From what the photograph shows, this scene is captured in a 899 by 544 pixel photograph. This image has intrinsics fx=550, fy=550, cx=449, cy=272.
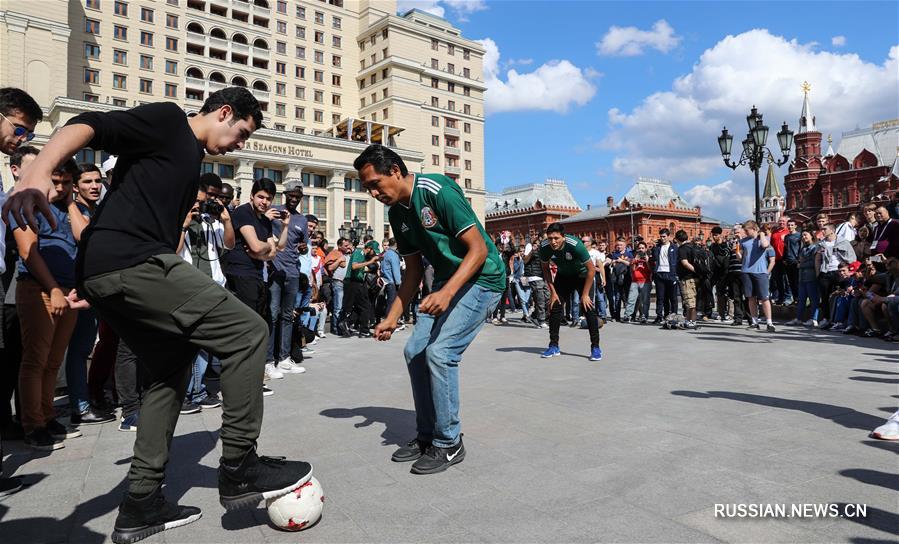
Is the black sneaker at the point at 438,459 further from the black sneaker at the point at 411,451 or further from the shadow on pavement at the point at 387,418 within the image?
the shadow on pavement at the point at 387,418

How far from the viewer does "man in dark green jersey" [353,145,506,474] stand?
136 inches

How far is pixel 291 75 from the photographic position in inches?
2685

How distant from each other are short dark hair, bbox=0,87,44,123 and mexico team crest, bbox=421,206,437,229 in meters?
2.37

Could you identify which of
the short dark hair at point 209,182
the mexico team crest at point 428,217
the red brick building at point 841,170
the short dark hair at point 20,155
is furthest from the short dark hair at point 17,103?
the red brick building at point 841,170

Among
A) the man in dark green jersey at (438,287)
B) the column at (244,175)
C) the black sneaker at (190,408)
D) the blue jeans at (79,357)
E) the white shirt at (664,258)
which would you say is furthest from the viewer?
the column at (244,175)

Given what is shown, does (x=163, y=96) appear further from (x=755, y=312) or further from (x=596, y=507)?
(x=596, y=507)

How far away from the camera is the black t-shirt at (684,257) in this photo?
12.5m

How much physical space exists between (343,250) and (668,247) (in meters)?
7.67

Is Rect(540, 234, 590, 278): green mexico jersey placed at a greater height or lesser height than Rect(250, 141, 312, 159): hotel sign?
lesser

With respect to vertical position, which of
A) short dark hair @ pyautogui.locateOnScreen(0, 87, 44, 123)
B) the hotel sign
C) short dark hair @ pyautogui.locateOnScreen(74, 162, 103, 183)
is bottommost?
short dark hair @ pyautogui.locateOnScreen(74, 162, 103, 183)

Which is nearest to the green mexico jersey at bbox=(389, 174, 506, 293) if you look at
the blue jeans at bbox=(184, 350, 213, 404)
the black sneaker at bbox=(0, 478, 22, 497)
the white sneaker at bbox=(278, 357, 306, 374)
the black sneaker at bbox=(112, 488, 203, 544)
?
the black sneaker at bbox=(112, 488, 203, 544)

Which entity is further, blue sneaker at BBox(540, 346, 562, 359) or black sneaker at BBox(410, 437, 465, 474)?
blue sneaker at BBox(540, 346, 562, 359)

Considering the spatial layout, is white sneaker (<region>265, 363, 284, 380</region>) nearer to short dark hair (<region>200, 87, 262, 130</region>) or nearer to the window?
short dark hair (<region>200, 87, 262, 130</region>)

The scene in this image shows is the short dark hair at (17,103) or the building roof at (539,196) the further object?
the building roof at (539,196)
